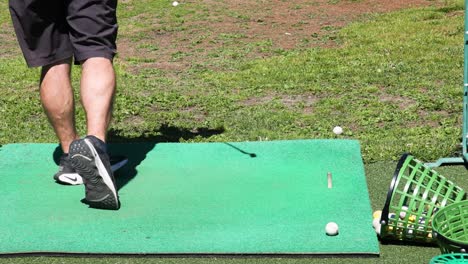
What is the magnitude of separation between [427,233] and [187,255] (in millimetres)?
1140

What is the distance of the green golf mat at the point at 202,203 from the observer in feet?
13.4

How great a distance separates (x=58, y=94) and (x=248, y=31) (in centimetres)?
618

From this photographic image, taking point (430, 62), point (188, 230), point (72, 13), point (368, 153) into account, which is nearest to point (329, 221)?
point (188, 230)

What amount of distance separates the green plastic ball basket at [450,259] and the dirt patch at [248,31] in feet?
19.0

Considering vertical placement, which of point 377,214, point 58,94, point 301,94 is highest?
point 58,94

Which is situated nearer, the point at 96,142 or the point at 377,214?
the point at 377,214

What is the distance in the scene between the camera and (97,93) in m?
4.80

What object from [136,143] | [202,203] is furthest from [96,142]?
[136,143]

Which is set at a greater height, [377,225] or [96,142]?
[96,142]

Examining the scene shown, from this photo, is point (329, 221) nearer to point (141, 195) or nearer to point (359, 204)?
point (359, 204)

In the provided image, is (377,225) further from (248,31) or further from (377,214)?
(248,31)

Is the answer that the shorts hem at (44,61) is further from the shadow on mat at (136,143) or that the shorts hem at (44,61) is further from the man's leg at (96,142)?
the shadow on mat at (136,143)

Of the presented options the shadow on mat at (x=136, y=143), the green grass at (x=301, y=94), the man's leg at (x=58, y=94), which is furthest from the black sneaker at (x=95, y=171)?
the man's leg at (x=58, y=94)

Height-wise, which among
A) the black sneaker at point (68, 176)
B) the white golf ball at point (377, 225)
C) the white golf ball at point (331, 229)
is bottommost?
the black sneaker at point (68, 176)
